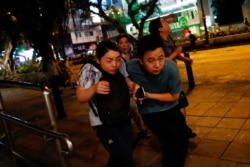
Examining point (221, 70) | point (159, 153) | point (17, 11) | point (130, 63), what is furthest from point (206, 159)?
point (17, 11)

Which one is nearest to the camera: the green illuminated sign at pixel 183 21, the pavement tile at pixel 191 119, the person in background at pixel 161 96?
the person in background at pixel 161 96

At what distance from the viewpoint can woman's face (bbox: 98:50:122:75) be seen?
285 centimetres

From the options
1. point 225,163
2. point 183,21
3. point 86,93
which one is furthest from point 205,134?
point 183,21

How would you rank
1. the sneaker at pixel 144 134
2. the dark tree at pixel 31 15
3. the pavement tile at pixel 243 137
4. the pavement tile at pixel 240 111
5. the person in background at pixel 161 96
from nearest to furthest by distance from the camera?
the person in background at pixel 161 96 < the pavement tile at pixel 243 137 < the sneaker at pixel 144 134 < the pavement tile at pixel 240 111 < the dark tree at pixel 31 15

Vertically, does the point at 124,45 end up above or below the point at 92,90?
above

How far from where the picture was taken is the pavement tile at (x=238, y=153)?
361 cm

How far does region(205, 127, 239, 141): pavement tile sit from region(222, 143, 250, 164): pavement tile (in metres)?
0.23

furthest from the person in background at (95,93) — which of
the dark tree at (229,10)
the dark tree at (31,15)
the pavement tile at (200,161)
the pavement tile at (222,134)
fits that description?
the dark tree at (229,10)

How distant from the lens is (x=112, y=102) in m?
2.89

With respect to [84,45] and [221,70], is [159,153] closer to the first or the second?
[221,70]

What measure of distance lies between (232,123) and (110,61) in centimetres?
276

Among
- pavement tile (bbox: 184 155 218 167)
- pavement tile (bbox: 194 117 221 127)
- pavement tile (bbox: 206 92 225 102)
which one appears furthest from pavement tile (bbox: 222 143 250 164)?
pavement tile (bbox: 206 92 225 102)

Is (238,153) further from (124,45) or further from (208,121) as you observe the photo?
(124,45)

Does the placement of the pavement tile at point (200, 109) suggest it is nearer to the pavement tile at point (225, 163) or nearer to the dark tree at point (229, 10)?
the pavement tile at point (225, 163)
